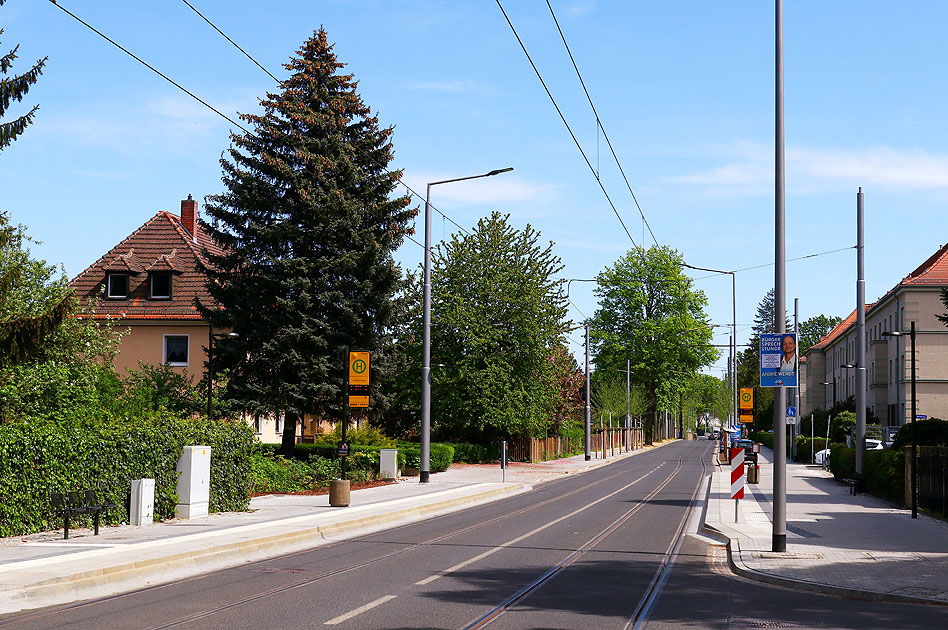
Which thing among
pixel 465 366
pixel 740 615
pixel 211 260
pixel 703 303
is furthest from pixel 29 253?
pixel 703 303

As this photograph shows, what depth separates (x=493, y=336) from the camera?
163 feet

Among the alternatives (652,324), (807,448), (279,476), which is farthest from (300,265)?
(652,324)

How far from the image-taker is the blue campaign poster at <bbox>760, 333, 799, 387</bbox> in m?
15.8

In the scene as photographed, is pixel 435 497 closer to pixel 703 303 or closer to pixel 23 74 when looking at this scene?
pixel 23 74

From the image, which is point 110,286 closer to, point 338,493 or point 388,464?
point 388,464

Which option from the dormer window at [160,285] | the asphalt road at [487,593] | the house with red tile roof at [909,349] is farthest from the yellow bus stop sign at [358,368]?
the house with red tile roof at [909,349]

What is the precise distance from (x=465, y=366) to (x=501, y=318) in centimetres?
357

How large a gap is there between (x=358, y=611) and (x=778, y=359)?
338 inches

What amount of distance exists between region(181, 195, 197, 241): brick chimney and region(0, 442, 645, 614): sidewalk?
34.0 metres

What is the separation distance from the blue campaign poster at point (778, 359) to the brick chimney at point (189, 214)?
154ft

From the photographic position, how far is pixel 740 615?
10469mm

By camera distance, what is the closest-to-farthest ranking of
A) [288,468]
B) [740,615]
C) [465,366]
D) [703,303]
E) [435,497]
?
1. [740,615]
2. [435,497]
3. [288,468]
4. [465,366]
5. [703,303]

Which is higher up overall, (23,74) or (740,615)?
(23,74)

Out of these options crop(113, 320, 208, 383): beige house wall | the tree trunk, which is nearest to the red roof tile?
crop(113, 320, 208, 383): beige house wall
